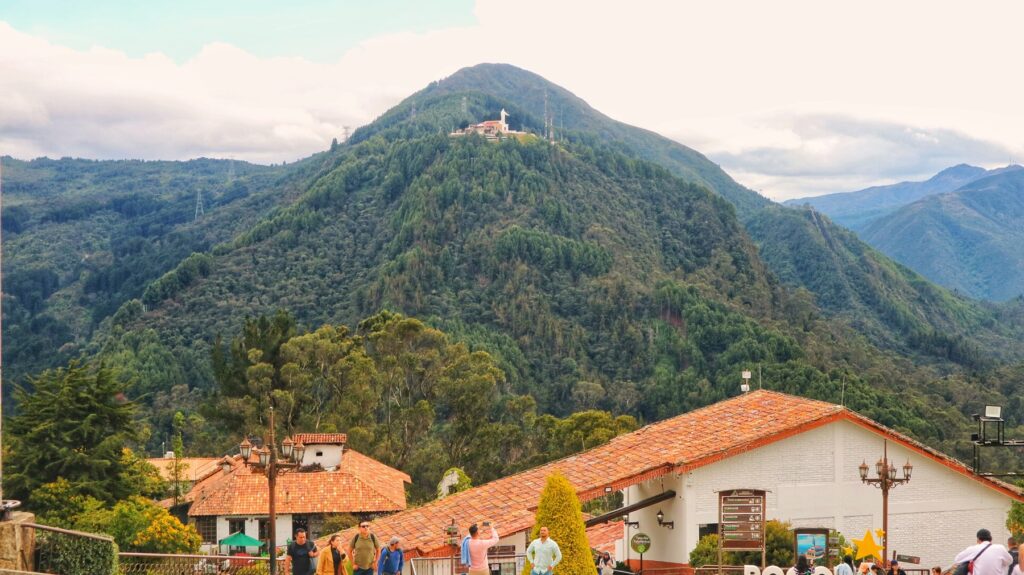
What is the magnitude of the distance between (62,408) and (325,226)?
101605mm

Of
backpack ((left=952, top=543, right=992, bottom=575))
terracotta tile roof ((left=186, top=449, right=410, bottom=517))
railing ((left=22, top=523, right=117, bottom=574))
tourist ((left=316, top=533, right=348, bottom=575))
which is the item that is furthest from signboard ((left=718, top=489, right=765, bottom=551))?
terracotta tile roof ((left=186, top=449, right=410, bottom=517))

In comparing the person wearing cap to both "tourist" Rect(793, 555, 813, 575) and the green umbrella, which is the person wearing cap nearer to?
"tourist" Rect(793, 555, 813, 575)

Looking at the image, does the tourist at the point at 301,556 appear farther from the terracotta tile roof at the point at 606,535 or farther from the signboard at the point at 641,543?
the terracotta tile roof at the point at 606,535

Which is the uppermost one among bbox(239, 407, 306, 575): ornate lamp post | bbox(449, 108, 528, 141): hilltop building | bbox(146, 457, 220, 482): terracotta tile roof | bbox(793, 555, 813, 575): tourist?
bbox(449, 108, 528, 141): hilltop building

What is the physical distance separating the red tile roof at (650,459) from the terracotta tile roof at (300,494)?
1031 centimetres

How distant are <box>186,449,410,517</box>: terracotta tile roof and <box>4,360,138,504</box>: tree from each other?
6.82 meters

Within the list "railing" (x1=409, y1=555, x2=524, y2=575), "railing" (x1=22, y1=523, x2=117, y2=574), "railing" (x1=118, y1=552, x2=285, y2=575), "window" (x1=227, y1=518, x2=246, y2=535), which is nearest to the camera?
"railing" (x1=22, y1=523, x2=117, y2=574)

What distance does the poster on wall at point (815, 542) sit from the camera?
59.0 ft

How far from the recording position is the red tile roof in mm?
20016

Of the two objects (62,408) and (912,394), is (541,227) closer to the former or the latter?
(912,394)

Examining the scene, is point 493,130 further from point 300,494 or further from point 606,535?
point 606,535

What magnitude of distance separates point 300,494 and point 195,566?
63.7ft

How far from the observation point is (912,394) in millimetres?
85125

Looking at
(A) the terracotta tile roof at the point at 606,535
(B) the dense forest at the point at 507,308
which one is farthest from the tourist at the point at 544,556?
(B) the dense forest at the point at 507,308
